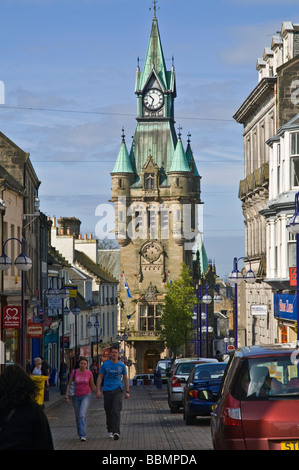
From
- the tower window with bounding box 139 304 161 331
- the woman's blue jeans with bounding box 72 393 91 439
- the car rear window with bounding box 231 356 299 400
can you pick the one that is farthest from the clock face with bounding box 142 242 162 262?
the car rear window with bounding box 231 356 299 400

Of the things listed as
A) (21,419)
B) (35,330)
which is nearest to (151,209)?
(35,330)

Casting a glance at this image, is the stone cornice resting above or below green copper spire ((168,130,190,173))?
below

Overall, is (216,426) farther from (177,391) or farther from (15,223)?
(15,223)

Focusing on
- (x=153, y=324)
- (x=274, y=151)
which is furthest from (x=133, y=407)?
(x=153, y=324)

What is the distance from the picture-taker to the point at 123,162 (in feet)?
359

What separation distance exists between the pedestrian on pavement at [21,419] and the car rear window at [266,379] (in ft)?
12.2

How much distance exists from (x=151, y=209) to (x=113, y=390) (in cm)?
9034

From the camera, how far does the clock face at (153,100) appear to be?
111375mm

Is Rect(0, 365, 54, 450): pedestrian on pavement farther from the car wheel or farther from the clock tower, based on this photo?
the clock tower

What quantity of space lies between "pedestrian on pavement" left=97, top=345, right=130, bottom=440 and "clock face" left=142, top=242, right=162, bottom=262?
88.5 meters

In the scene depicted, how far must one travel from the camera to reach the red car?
995 cm

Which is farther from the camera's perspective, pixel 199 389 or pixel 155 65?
pixel 155 65

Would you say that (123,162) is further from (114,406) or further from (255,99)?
(114,406)

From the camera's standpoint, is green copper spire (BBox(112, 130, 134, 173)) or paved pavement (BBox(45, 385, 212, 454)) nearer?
paved pavement (BBox(45, 385, 212, 454))
